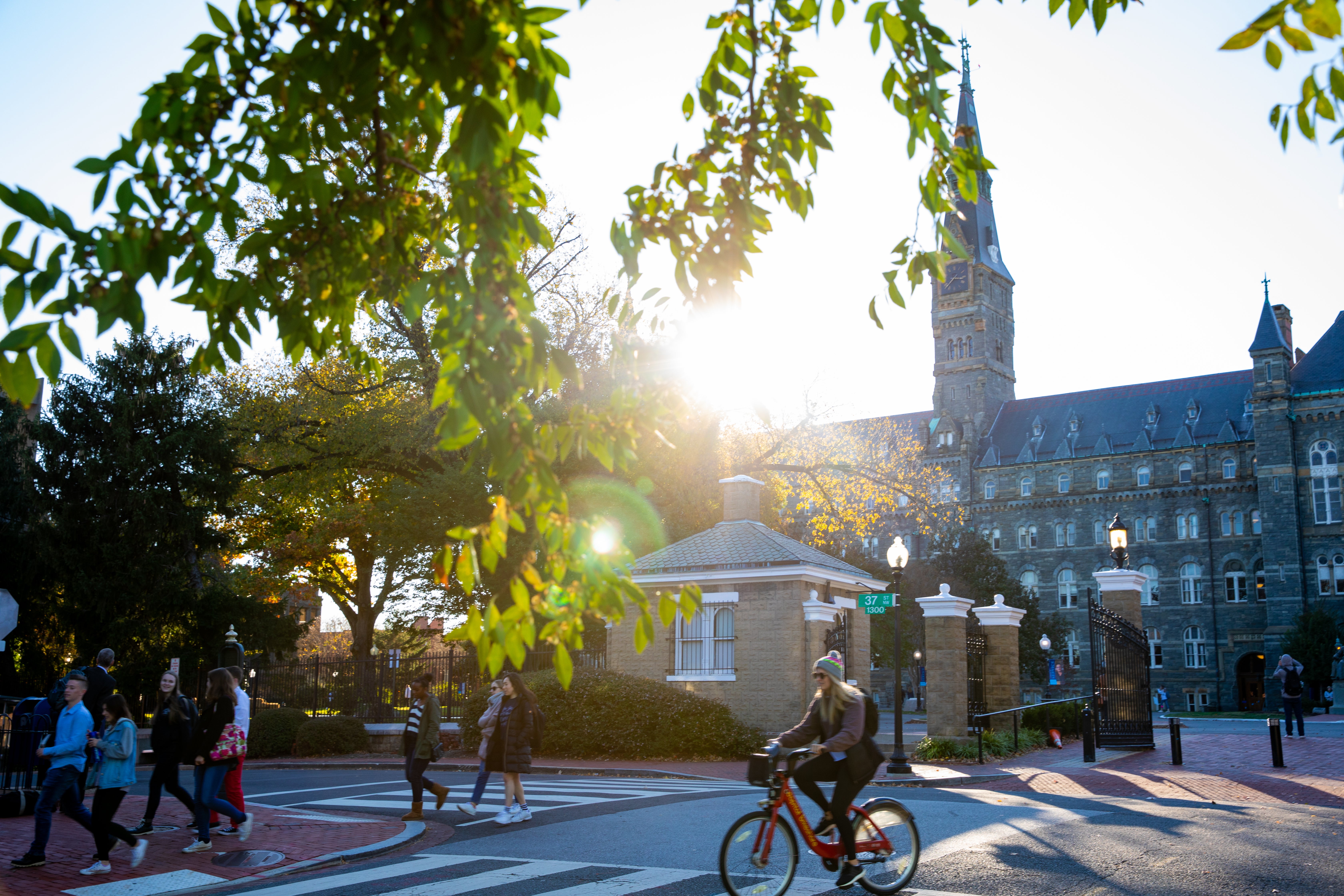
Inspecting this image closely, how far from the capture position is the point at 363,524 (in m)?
39.6

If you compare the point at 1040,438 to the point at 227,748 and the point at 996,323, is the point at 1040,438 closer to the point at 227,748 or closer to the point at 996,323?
the point at 996,323

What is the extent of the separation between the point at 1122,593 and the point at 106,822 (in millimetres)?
18866

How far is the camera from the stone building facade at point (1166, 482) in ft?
199

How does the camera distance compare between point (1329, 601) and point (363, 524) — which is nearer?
point (363, 524)

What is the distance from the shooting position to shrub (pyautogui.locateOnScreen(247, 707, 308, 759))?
80.5ft

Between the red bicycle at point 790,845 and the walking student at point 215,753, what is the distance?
5331 mm

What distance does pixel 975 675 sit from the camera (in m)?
20.6

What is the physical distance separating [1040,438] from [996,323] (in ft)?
40.6

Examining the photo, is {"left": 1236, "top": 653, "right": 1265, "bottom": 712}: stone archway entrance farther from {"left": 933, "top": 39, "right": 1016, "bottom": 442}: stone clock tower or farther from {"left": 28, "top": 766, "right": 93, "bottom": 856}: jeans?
{"left": 28, "top": 766, "right": 93, "bottom": 856}: jeans

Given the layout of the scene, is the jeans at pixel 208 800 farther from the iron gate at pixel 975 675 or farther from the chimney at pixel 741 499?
the chimney at pixel 741 499

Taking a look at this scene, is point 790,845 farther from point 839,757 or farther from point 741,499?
point 741,499

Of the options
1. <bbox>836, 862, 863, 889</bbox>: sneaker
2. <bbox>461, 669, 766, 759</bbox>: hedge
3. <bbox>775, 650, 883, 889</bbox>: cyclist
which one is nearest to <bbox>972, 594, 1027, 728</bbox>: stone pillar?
<bbox>461, 669, 766, 759</bbox>: hedge

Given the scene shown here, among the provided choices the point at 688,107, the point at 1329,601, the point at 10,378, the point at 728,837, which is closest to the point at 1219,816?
the point at 728,837

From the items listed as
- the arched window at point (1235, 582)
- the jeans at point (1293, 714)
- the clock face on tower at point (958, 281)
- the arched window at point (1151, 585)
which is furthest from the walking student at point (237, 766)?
the clock face on tower at point (958, 281)
